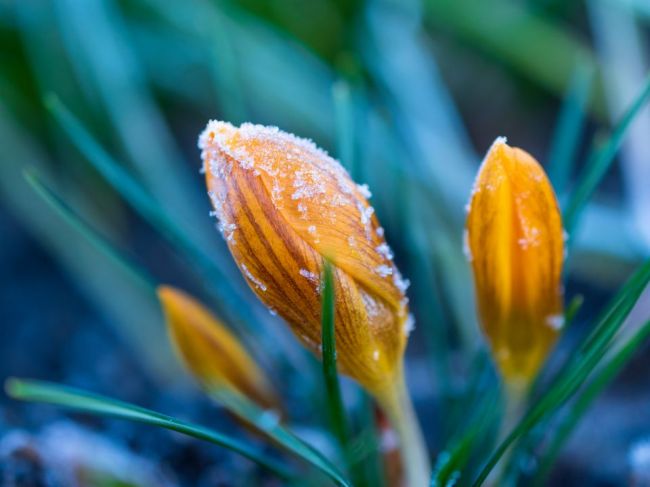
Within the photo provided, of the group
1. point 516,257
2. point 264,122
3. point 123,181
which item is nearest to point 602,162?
point 516,257

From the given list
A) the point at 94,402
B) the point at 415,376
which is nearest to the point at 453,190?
the point at 415,376

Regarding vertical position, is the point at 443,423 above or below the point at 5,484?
above

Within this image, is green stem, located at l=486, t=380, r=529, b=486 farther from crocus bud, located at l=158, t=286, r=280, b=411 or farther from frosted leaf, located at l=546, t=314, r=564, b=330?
crocus bud, located at l=158, t=286, r=280, b=411

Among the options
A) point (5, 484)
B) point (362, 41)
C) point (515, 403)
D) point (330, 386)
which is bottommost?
point (5, 484)

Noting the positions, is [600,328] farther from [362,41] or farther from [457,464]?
[362,41]

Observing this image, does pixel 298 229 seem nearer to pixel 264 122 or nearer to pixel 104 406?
pixel 104 406

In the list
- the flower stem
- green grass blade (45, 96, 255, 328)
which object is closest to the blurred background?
green grass blade (45, 96, 255, 328)
